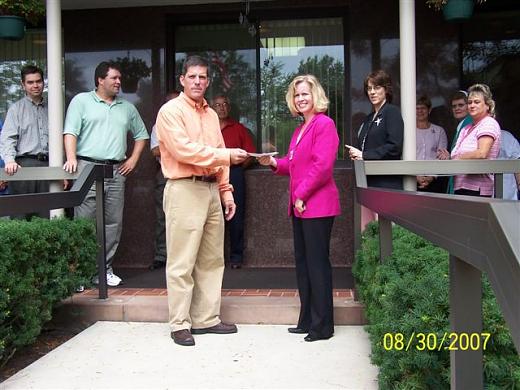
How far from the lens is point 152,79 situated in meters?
6.34

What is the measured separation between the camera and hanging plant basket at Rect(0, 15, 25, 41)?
5.08 metres

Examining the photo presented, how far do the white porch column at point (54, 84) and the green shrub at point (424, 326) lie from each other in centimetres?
309

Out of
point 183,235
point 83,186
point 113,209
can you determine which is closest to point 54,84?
point 83,186

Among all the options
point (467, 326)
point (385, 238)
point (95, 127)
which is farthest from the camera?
point (95, 127)

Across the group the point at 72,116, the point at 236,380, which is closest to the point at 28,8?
the point at 72,116

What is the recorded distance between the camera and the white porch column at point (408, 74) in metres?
4.47

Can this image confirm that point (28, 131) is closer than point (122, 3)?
Yes

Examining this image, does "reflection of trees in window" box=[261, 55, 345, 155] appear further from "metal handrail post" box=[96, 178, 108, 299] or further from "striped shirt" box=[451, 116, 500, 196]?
"metal handrail post" box=[96, 178, 108, 299]

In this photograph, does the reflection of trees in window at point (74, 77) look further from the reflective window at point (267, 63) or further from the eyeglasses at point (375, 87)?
the eyeglasses at point (375, 87)

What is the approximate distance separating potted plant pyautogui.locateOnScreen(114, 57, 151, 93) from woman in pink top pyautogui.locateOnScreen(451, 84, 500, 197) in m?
3.49

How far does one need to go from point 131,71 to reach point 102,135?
169 cm

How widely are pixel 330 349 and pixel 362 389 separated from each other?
2.01 feet

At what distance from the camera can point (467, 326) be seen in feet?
5.22

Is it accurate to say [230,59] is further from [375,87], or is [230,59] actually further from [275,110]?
[375,87]
